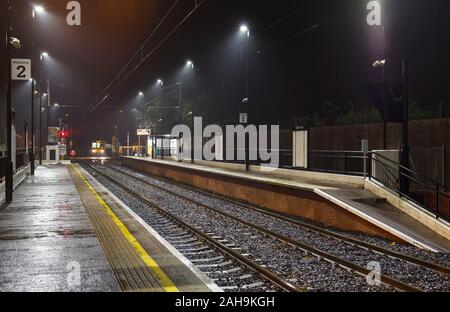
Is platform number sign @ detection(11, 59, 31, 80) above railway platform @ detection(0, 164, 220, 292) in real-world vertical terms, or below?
above

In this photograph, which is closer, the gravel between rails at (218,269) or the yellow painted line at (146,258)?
the yellow painted line at (146,258)

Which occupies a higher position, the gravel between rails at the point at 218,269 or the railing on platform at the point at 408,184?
the railing on platform at the point at 408,184

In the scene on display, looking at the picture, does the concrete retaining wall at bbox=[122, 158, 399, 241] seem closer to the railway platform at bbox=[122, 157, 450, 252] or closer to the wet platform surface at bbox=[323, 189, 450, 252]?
the railway platform at bbox=[122, 157, 450, 252]

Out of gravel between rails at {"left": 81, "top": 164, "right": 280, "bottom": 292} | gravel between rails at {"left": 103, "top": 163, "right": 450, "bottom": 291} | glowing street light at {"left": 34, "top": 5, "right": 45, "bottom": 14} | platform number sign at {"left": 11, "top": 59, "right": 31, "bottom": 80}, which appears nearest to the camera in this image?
gravel between rails at {"left": 81, "top": 164, "right": 280, "bottom": 292}

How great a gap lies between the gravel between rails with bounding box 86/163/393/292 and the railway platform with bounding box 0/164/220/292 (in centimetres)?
153

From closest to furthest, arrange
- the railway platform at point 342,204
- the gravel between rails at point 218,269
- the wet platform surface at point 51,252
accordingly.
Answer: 1. the wet platform surface at point 51,252
2. the gravel between rails at point 218,269
3. the railway platform at point 342,204

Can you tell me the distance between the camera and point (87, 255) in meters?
9.23

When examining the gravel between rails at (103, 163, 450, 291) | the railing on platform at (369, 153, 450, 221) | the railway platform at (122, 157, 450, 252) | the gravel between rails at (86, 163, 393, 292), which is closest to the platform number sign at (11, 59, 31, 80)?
the gravel between rails at (86, 163, 393, 292)

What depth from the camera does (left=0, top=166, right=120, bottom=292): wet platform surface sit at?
7.30 meters

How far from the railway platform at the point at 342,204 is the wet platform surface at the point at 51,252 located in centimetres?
595

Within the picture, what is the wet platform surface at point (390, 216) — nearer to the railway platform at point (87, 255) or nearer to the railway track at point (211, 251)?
the railway track at point (211, 251)

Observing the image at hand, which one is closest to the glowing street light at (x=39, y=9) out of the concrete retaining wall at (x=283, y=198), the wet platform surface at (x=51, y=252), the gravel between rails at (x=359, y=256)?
the concrete retaining wall at (x=283, y=198)

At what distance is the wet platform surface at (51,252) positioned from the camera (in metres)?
7.30
